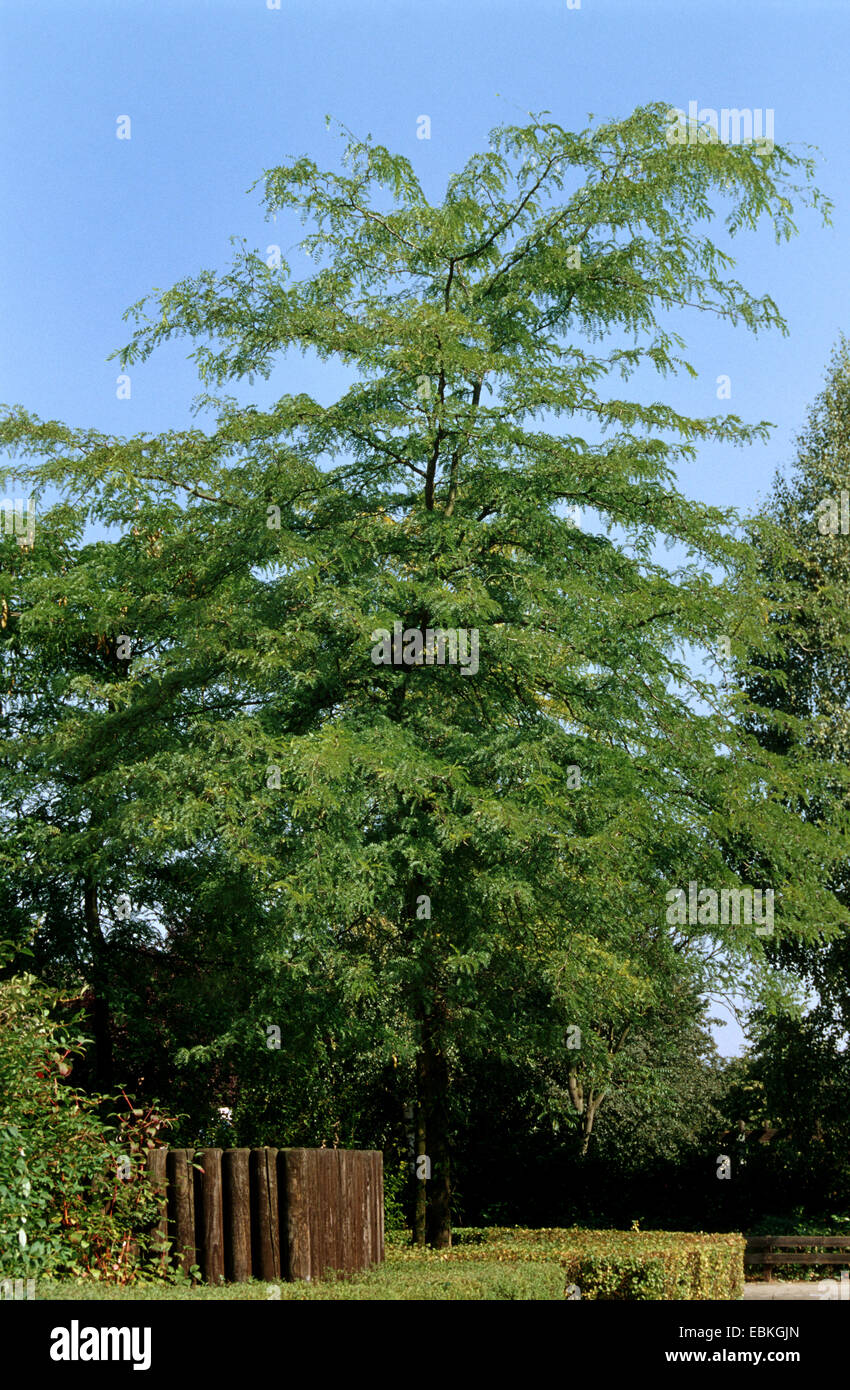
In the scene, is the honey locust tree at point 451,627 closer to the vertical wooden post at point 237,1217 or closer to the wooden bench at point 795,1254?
the vertical wooden post at point 237,1217

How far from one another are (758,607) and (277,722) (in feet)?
18.0

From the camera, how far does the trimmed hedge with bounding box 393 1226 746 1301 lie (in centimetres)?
1115

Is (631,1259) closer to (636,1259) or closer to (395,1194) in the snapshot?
(636,1259)

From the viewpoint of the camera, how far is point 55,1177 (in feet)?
27.7

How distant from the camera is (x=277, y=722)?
45.1 ft

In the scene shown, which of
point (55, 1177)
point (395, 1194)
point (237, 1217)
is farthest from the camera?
point (395, 1194)

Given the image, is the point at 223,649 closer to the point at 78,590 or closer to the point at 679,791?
the point at 679,791

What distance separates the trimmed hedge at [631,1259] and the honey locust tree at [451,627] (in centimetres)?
137

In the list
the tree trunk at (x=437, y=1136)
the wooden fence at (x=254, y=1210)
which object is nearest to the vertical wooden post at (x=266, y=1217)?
the wooden fence at (x=254, y=1210)

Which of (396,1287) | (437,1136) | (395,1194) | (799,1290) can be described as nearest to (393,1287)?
(396,1287)

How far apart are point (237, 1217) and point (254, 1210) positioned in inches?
7.9

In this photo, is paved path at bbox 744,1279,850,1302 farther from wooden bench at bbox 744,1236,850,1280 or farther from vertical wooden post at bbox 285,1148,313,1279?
vertical wooden post at bbox 285,1148,313,1279

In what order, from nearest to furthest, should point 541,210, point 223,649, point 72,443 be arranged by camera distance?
point 223,649
point 541,210
point 72,443
